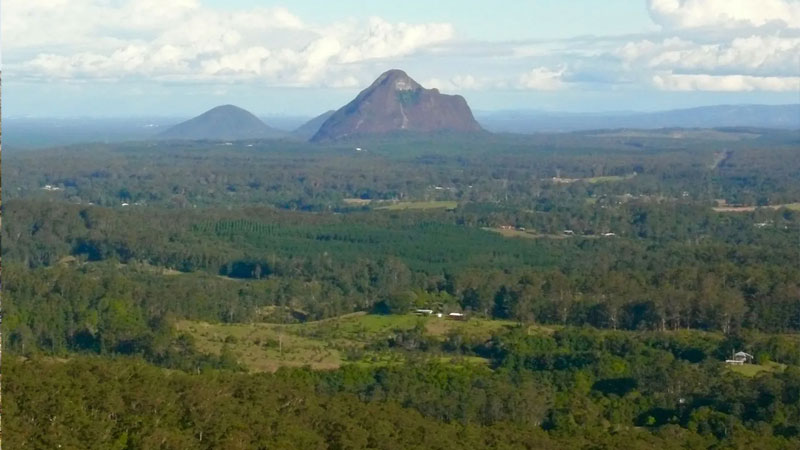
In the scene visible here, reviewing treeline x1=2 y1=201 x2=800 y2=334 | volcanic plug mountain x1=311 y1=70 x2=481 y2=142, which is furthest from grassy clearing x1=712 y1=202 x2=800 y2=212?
volcanic plug mountain x1=311 y1=70 x2=481 y2=142

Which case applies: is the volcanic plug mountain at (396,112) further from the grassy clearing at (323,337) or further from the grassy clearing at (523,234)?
the grassy clearing at (323,337)

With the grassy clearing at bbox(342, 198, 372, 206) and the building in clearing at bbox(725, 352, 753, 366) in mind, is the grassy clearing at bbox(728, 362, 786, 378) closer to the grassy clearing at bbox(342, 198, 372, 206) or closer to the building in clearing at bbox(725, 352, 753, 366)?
the building in clearing at bbox(725, 352, 753, 366)

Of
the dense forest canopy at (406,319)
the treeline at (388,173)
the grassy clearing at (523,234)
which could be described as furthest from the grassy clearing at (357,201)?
the grassy clearing at (523,234)

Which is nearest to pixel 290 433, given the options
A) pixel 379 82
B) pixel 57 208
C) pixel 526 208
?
pixel 57 208

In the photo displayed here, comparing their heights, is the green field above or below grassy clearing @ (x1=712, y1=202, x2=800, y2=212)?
above

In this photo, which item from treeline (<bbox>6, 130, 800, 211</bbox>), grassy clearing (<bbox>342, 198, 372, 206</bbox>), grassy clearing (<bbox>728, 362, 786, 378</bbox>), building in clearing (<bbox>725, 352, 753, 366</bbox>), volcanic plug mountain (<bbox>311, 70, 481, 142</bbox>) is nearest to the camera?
grassy clearing (<bbox>728, 362, 786, 378</bbox>)

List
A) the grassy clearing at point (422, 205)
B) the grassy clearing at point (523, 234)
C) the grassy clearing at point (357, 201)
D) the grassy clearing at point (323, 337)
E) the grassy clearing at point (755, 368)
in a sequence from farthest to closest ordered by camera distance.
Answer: the grassy clearing at point (357, 201) → the grassy clearing at point (422, 205) → the grassy clearing at point (523, 234) → the grassy clearing at point (323, 337) → the grassy clearing at point (755, 368)

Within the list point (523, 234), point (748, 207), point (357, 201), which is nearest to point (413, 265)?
point (523, 234)
